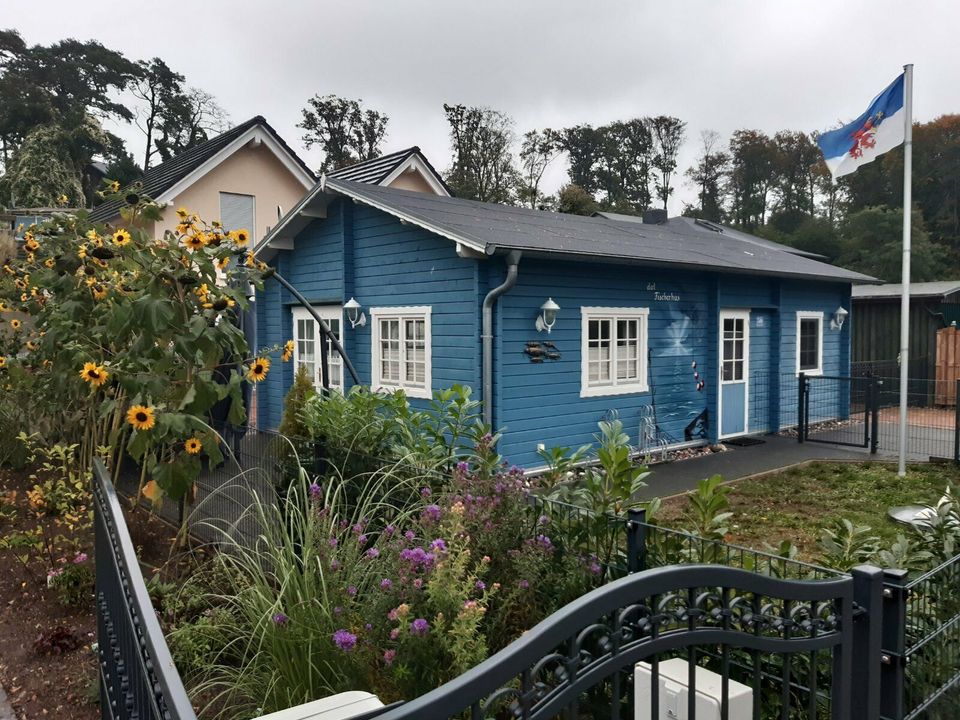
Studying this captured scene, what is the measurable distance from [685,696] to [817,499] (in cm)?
656

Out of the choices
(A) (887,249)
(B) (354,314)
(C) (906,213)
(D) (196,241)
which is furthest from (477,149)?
(D) (196,241)

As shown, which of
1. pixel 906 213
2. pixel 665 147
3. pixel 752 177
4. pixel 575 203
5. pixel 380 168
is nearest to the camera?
pixel 906 213

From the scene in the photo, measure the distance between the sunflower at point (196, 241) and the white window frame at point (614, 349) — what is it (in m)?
6.07

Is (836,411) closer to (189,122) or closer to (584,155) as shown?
(189,122)

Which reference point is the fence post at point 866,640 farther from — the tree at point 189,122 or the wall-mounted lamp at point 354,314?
the tree at point 189,122

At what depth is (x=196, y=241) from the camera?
13.3 ft

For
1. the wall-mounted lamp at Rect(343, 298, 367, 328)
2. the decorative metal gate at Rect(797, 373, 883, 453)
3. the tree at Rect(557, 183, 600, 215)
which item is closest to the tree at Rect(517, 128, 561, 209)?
the tree at Rect(557, 183, 600, 215)

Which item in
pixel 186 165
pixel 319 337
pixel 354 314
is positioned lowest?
pixel 319 337

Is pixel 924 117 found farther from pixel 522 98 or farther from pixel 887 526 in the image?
pixel 887 526

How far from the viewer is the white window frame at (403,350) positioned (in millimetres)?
9406

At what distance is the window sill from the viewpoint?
9.56 metres

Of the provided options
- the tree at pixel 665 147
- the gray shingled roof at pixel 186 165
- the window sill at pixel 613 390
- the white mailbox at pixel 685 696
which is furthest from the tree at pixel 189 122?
the white mailbox at pixel 685 696

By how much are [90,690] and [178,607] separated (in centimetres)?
53

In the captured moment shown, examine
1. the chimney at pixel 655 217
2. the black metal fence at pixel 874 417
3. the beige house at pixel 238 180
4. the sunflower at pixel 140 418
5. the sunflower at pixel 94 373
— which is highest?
the beige house at pixel 238 180
